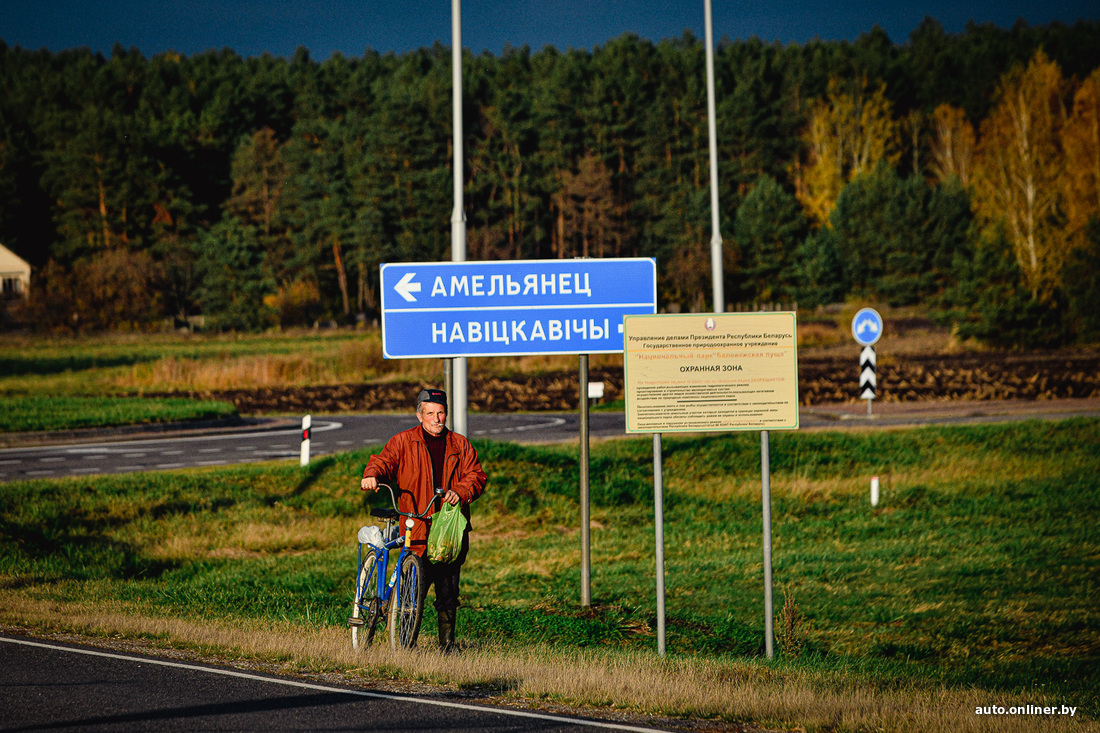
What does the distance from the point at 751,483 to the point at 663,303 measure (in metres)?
66.8

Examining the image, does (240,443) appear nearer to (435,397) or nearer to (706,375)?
(706,375)

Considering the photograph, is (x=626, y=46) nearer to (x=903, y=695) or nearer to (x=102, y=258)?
(x=102, y=258)

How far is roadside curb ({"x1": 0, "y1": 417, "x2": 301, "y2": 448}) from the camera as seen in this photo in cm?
2823

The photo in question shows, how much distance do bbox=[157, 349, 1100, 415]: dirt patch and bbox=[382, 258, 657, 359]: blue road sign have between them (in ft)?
76.1

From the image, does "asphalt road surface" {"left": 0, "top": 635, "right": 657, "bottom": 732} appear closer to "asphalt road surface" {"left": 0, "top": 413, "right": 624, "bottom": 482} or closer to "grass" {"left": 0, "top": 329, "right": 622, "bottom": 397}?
"asphalt road surface" {"left": 0, "top": 413, "right": 624, "bottom": 482}

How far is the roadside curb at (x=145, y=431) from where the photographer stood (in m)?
28.2

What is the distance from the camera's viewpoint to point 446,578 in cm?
862

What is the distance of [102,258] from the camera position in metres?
83.8

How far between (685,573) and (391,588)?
7870 mm

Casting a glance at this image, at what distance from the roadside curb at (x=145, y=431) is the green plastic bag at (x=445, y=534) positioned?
22358mm

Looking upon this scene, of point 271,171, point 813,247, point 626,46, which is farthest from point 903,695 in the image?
point 626,46

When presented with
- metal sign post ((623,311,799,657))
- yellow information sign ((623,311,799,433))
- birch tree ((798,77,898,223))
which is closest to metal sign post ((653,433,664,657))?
metal sign post ((623,311,799,657))

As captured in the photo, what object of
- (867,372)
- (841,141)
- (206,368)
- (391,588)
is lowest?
(391,588)
